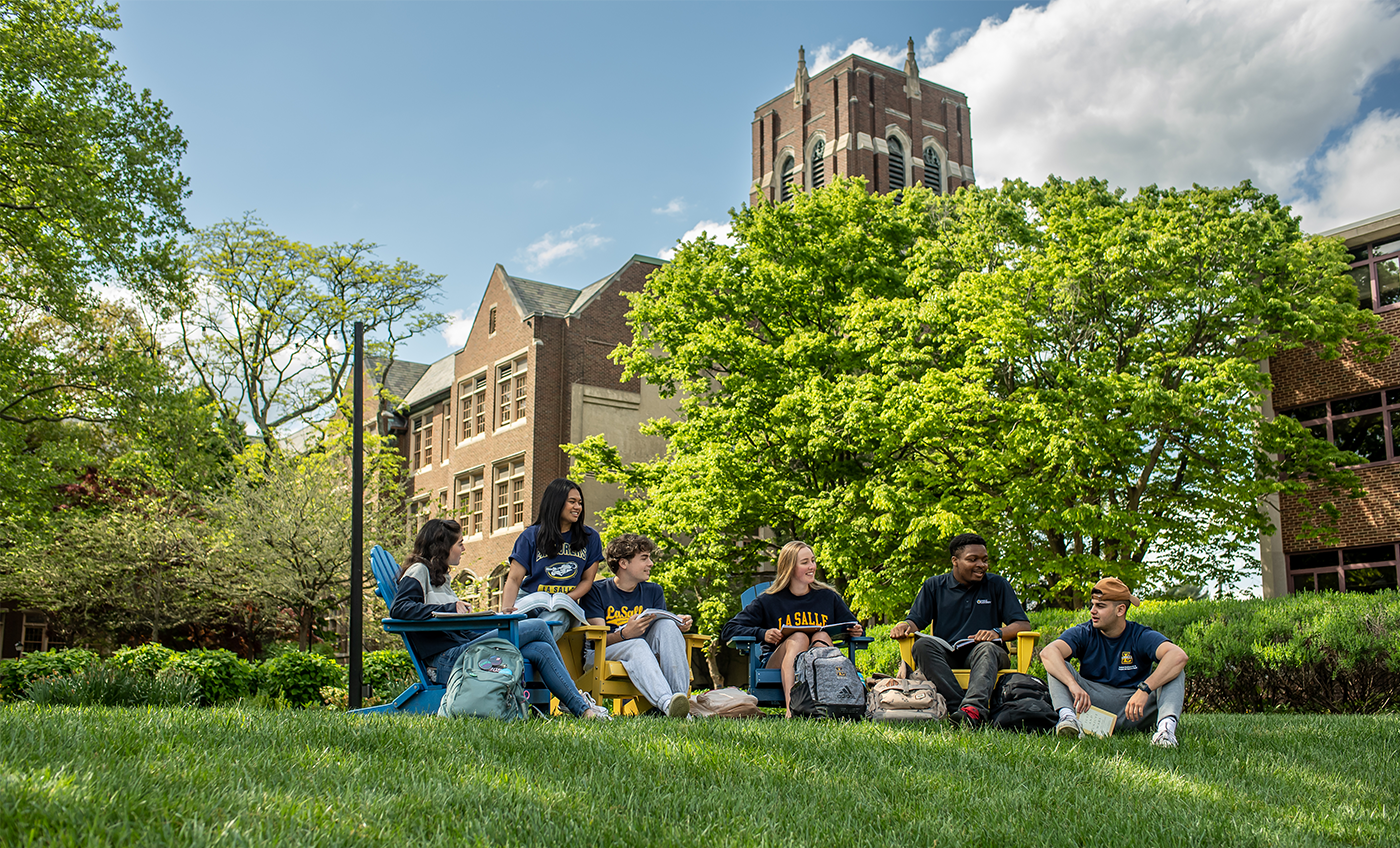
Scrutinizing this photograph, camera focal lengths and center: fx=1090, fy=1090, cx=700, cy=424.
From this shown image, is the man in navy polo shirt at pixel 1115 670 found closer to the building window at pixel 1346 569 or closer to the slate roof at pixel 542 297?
the building window at pixel 1346 569

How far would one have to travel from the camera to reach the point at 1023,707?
20.6 ft

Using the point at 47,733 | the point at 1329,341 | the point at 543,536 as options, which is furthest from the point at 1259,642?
the point at 1329,341

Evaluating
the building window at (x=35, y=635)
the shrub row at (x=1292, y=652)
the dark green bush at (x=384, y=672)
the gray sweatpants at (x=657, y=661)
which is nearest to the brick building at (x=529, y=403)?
the building window at (x=35, y=635)

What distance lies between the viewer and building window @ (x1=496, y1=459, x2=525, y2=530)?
34531 mm

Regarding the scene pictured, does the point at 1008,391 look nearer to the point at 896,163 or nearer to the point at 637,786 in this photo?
the point at 637,786

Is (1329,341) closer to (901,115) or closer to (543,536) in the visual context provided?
(543,536)

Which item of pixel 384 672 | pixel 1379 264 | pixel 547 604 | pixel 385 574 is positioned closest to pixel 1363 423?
pixel 1379 264

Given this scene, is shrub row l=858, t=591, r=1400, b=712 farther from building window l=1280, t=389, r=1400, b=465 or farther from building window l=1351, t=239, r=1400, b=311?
building window l=1351, t=239, r=1400, b=311

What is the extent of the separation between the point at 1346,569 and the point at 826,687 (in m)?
22.5

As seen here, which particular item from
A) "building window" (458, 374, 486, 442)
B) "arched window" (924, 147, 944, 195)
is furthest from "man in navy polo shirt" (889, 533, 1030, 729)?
"arched window" (924, 147, 944, 195)

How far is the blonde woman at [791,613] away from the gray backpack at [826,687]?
0.49m

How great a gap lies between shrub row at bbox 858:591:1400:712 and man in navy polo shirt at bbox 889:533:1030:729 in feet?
9.89

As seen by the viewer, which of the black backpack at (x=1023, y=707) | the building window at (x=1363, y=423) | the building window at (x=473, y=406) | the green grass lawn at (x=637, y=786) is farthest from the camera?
the building window at (x=473, y=406)

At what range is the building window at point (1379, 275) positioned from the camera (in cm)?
2509
